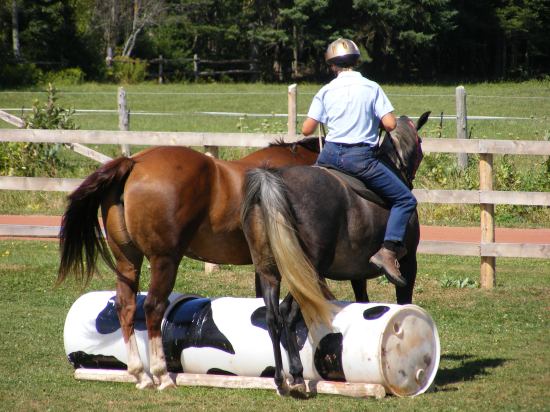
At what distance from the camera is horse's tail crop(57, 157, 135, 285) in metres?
6.61

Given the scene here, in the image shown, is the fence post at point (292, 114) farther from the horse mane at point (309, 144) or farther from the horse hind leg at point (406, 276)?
the horse hind leg at point (406, 276)

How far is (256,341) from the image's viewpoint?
654 centimetres

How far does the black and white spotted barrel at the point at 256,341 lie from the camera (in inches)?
243

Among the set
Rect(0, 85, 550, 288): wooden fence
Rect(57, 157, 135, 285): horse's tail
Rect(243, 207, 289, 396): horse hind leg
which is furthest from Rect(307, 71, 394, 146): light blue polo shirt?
Rect(0, 85, 550, 288): wooden fence

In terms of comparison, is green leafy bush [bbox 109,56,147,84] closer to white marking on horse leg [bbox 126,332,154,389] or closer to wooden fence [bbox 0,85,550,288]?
wooden fence [bbox 0,85,550,288]

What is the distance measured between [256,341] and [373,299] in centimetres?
372

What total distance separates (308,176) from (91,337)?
2.20 m

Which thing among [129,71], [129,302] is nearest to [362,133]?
[129,302]

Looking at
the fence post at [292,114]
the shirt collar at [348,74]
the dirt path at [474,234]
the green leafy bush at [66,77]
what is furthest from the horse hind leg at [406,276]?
the green leafy bush at [66,77]

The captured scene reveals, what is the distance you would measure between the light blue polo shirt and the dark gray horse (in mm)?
322

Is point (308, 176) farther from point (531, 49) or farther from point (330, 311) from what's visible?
point (531, 49)

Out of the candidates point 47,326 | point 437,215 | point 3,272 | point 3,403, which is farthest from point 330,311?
point 437,215

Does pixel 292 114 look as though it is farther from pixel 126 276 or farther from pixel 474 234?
pixel 126 276

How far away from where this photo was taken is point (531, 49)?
45875 millimetres
